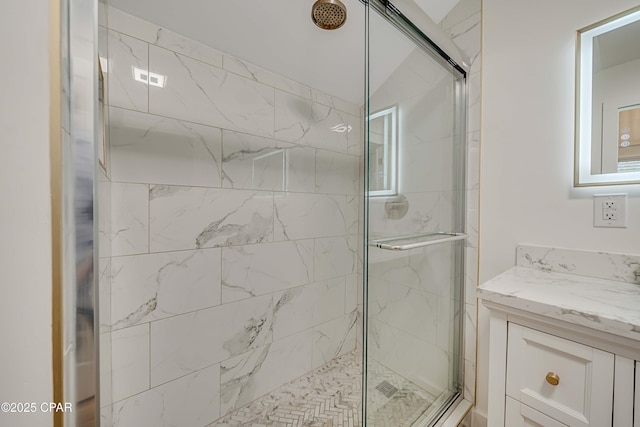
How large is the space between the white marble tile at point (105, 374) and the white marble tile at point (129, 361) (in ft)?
0.10

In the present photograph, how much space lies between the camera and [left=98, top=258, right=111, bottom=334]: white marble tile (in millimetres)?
939

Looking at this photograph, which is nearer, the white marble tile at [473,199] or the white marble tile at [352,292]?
the white marble tile at [473,199]

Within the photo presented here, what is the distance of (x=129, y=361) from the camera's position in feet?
3.54

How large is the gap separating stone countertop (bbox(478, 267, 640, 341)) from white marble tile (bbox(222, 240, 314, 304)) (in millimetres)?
1051

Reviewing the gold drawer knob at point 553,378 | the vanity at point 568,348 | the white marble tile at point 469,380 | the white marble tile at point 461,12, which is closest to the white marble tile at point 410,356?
the white marble tile at point 469,380

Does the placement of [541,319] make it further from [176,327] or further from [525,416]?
[176,327]

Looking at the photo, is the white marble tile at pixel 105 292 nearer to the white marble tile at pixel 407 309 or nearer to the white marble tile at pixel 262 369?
the white marble tile at pixel 262 369

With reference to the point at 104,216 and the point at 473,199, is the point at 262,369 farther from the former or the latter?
the point at 473,199

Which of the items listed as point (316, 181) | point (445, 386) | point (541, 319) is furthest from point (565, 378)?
point (316, 181)

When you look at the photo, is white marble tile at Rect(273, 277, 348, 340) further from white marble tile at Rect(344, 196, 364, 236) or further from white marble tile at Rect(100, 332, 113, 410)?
white marble tile at Rect(100, 332, 113, 410)

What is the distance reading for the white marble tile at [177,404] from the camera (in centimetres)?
108

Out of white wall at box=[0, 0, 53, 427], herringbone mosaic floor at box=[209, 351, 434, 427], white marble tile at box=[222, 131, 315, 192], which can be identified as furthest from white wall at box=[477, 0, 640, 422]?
white wall at box=[0, 0, 53, 427]

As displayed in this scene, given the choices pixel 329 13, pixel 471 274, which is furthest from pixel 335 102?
pixel 471 274

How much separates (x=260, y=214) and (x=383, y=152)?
2.67 feet
